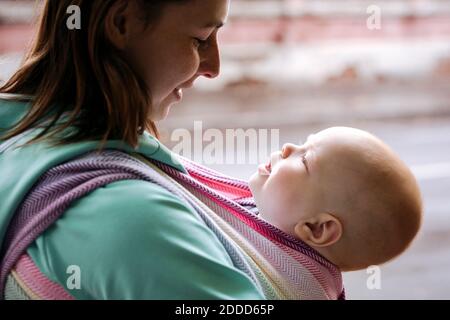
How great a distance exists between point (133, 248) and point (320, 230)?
33cm

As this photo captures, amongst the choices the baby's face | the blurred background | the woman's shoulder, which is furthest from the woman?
the blurred background

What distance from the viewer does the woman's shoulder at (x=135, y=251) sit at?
0.65 metres

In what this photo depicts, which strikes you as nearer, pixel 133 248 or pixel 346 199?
pixel 133 248

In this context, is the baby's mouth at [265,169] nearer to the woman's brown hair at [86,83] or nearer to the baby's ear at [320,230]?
the baby's ear at [320,230]

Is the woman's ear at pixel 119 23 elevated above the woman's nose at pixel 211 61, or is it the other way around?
the woman's ear at pixel 119 23

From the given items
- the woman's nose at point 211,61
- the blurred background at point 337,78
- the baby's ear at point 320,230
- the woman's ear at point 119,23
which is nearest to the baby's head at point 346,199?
the baby's ear at point 320,230

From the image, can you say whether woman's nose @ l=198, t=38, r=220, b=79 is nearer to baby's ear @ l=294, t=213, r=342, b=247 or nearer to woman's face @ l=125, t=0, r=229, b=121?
woman's face @ l=125, t=0, r=229, b=121

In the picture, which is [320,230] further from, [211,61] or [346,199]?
[211,61]

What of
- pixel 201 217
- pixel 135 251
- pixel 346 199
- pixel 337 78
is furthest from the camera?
pixel 337 78

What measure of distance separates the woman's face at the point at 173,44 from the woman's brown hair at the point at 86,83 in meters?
0.01

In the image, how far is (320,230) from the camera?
901 millimetres

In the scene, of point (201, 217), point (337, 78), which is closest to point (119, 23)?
point (201, 217)
